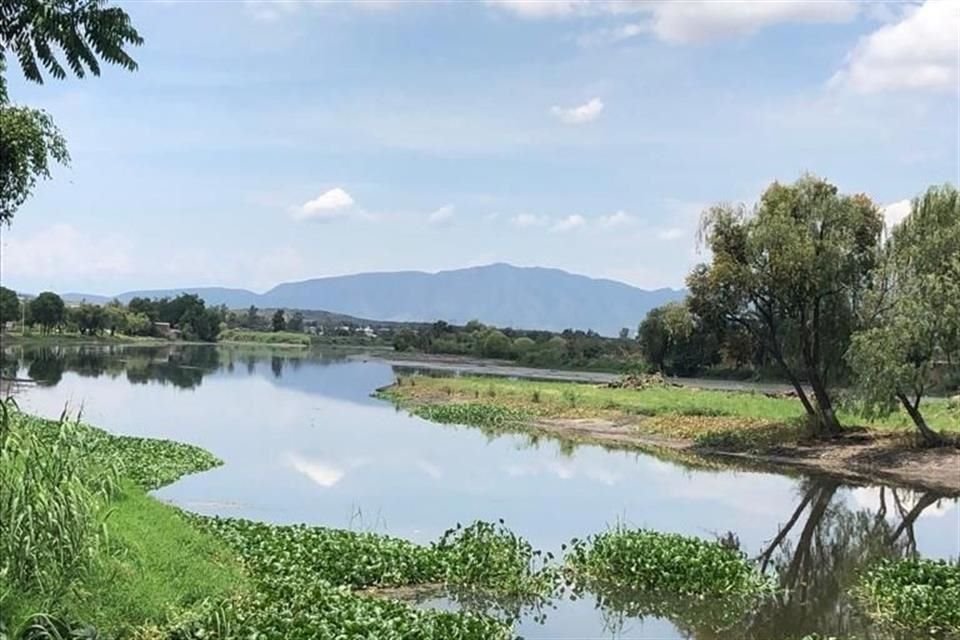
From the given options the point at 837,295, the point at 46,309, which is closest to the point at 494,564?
the point at 837,295

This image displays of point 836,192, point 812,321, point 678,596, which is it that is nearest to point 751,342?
point 812,321

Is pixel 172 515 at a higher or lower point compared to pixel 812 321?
lower

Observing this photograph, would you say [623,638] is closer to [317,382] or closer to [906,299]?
[906,299]

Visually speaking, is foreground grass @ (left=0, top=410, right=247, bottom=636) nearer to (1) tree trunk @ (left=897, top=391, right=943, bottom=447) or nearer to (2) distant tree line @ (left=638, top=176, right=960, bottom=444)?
(2) distant tree line @ (left=638, top=176, right=960, bottom=444)

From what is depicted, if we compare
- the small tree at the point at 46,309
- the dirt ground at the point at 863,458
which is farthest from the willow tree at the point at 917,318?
the small tree at the point at 46,309

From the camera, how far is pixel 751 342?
3512cm

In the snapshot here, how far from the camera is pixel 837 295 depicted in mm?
31266

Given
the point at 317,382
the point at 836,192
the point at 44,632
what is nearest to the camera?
the point at 44,632

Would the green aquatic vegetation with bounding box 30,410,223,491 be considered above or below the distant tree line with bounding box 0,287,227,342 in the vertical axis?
below

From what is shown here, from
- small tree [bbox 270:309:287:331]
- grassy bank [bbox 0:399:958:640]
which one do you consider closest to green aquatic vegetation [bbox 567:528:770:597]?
grassy bank [bbox 0:399:958:640]

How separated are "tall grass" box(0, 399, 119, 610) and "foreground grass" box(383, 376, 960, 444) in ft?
83.7

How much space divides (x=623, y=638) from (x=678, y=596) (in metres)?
1.98

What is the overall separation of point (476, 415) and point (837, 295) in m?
19.3

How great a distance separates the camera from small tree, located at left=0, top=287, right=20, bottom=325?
9494 centimetres
